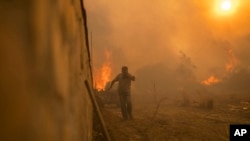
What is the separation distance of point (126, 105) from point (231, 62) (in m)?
44.6

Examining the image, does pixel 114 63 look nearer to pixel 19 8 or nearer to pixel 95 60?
pixel 95 60

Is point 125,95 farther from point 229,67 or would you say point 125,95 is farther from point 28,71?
point 229,67

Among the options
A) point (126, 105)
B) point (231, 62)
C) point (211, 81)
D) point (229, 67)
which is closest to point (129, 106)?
point (126, 105)

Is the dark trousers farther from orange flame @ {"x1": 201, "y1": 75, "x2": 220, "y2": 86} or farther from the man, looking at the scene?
orange flame @ {"x1": 201, "y1": 75, "x2": 220, "y2": 86}

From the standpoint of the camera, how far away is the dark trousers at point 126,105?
371 inches

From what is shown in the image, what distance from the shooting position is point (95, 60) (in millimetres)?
46156

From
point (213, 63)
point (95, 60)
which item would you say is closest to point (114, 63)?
point (95, 60)

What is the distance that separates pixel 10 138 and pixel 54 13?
82 cm

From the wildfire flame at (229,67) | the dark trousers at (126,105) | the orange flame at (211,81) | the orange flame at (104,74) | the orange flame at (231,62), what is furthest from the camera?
the orange flame at (231,62)

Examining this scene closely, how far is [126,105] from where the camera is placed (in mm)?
9594

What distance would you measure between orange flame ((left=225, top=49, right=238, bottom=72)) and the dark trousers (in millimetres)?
42270

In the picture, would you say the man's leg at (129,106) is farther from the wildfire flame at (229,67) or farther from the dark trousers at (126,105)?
the wildfire flame at (229,67)

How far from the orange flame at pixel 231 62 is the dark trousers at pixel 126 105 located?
139 ft

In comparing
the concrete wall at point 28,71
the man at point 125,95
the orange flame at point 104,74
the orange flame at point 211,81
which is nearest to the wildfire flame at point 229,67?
the orange flame at point 211,81
